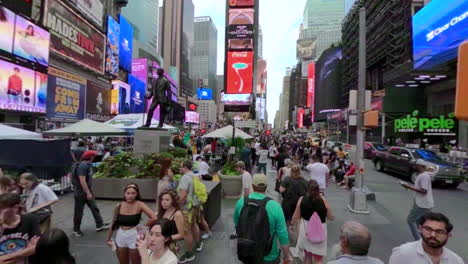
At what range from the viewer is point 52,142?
1051cm

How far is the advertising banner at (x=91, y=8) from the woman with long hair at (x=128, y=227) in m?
39.4

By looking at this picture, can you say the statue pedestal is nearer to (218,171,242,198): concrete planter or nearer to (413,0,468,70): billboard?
(218,171,242,198): concrete planter

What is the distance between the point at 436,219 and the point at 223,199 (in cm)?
822

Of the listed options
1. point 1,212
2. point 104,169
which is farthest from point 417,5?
point 1,212

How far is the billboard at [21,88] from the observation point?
72.5ft

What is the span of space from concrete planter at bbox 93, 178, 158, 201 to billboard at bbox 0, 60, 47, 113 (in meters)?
18.3


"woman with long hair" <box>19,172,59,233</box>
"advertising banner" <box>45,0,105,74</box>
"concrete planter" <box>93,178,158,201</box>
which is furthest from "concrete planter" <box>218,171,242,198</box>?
"advertising banner" <box>45,0,105,74</box>

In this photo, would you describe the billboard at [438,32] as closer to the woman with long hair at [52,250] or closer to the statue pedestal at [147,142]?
the statue pedestal at [147,142]

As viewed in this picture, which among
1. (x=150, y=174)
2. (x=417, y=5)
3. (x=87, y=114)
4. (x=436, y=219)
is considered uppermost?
(x=417, y=5)

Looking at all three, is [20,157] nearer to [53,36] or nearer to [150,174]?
[150,174]

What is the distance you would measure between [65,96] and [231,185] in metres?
28.5

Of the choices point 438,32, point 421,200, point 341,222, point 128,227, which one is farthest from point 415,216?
point 438,32

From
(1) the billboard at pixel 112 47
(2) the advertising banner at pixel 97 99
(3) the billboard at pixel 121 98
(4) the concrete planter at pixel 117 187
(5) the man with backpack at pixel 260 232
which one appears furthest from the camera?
(3) the billboard at pixel 121 98

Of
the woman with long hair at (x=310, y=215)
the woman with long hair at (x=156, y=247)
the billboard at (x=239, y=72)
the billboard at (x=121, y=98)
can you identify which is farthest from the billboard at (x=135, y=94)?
the woman with long hair at (x=156, y=247)
